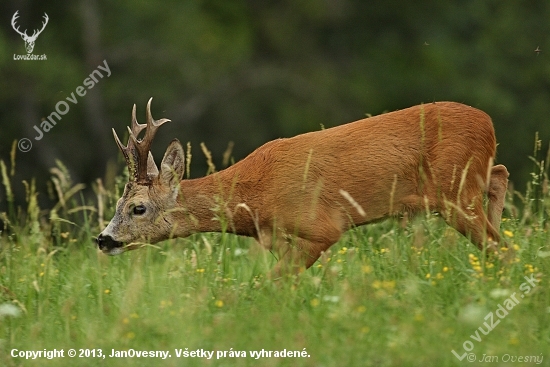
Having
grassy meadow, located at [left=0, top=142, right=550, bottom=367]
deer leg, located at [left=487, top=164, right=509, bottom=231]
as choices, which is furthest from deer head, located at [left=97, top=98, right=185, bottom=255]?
deer leg, located at [left=487, top=164, right=509, bottom=231]

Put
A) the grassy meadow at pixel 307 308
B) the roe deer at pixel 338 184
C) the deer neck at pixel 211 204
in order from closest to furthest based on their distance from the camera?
the grassy meadow at pixel 307 308 < the roe deer at pixel 338 184 < the deer neck at pixel 211 204

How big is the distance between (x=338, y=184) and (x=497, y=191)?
1154mm

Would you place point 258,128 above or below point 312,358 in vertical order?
below

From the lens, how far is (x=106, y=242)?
704 cm

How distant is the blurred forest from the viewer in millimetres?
20656

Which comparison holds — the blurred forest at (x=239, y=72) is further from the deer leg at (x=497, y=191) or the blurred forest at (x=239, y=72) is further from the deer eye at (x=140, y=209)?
the deer eye at (x=140, y=209)

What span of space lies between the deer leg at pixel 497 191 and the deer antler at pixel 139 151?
2.27 metres

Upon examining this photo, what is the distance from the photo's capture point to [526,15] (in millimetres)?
22391

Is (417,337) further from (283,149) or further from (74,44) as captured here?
(74,44)

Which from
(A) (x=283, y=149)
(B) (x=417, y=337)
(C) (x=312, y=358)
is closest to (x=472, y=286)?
(B) (x=417, y=337)

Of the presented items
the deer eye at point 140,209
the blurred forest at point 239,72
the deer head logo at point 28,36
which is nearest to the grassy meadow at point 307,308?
the deer eye at point 140,209

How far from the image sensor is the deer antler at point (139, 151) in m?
6.96

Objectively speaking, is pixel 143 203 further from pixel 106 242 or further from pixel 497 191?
pixel 497 191

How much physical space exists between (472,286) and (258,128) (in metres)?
16.7
